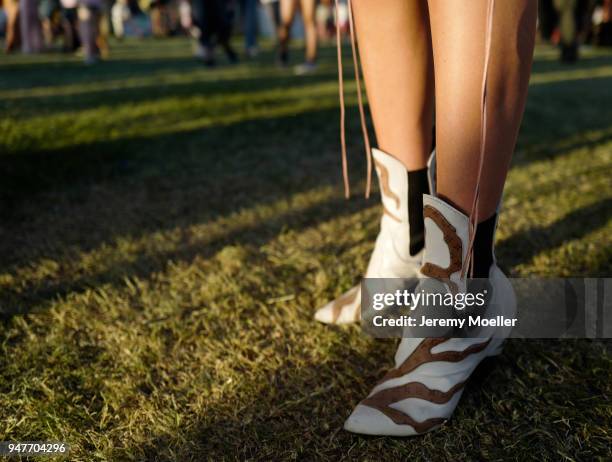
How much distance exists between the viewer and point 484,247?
955 mm

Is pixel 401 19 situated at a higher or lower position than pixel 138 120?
higher

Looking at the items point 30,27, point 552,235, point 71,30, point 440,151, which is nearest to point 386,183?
point 440,151

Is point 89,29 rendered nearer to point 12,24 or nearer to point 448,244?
point 12,24

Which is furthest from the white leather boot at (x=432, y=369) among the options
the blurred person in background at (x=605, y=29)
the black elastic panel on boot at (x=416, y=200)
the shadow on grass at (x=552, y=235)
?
the blurred person in background at (x=605, y=29)

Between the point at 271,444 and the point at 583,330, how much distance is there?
2.43 feet

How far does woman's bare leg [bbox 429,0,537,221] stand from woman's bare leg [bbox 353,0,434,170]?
0.49 ft

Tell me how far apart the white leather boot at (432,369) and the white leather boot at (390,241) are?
0.18 metres

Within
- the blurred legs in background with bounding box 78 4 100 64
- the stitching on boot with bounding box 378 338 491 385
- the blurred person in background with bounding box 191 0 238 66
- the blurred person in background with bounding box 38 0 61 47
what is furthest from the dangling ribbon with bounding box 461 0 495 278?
the blurred person in background with bounding box 38 0 61 47

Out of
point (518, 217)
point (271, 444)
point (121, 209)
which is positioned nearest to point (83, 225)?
point (121, 209)

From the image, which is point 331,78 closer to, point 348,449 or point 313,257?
point 313,257

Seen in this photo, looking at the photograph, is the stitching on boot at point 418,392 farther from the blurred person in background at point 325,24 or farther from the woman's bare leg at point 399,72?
the blurred person in background at point 325,24

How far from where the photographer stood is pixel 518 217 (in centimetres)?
186

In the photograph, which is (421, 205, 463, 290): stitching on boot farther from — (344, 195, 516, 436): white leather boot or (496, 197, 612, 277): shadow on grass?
(496, 197, 612, 277): shadow on grass

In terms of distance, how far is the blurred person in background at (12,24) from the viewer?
7.61m
